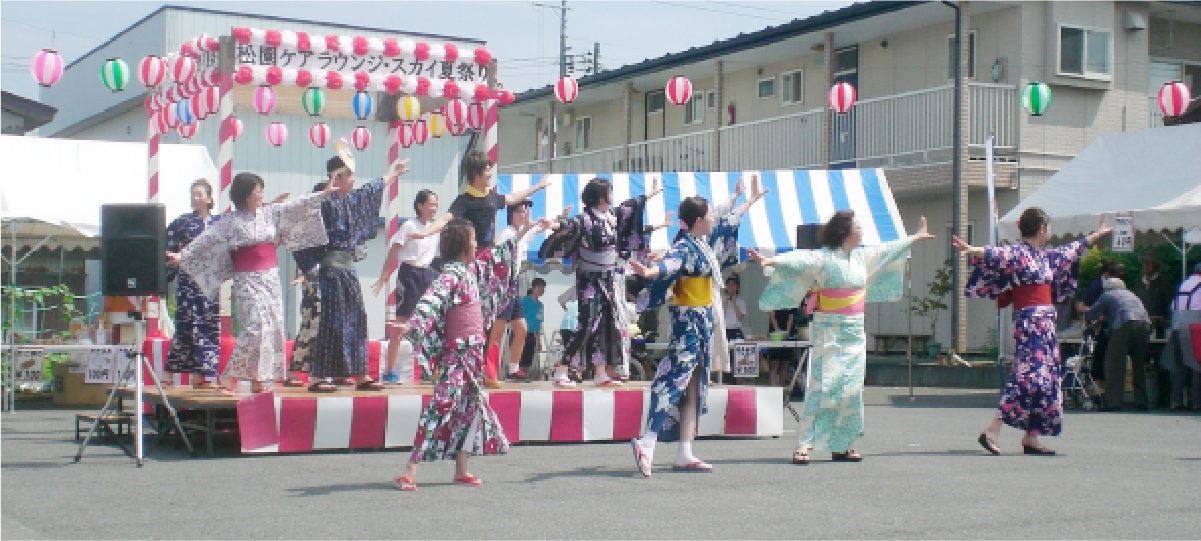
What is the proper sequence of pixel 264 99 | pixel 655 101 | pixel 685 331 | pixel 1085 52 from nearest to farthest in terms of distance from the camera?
pixel 685 331, pixel 264 99, pixel 1085 52, pixel 655 101

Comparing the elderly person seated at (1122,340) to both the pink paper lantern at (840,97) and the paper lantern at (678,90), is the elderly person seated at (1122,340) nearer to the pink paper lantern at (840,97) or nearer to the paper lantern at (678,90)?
the pink paper lantern at (840,97)

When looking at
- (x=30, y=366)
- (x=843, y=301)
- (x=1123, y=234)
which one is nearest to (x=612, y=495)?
(x=843, y=301)

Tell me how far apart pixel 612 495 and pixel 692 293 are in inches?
65.8

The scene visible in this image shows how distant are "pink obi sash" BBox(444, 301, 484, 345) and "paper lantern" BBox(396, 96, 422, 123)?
516 centimetres

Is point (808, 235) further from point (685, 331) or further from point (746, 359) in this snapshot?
point (685, 331)

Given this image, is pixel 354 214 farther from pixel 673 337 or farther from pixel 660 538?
pixel 660 538

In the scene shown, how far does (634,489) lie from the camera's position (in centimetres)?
745

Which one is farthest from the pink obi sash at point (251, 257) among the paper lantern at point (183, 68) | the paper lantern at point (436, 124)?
the paper lantern at point (436, 124)

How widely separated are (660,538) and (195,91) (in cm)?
786

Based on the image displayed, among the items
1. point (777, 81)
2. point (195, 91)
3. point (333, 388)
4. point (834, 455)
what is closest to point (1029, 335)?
point (834, 455)

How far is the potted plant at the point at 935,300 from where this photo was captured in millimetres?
22406

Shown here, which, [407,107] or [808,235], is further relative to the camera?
[808,235]

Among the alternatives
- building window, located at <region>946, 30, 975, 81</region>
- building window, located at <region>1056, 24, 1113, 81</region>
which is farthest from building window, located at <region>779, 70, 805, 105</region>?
building window, located at <region>1056, 24, 1113, 81</region>

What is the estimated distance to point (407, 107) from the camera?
12352mm
